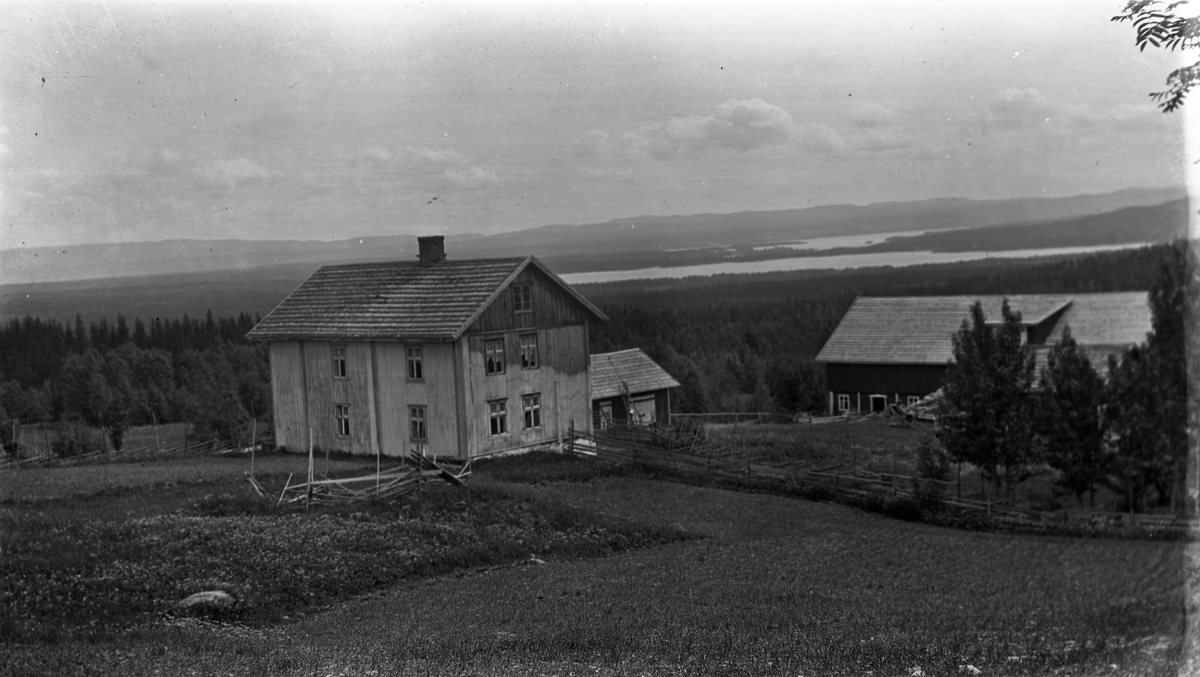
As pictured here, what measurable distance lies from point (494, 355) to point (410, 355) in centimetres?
217

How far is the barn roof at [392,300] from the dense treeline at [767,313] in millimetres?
5865

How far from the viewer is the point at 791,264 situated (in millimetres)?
33125

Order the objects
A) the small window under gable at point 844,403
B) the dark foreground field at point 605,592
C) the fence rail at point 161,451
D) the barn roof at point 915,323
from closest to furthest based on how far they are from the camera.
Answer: the dark foreground field at point 605,592
the fence rail at point 161,451
the barn roof at point 915,323
the small window under gable at point 844,403

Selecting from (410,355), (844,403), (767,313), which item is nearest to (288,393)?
(410,355)

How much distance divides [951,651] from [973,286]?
28.0 m

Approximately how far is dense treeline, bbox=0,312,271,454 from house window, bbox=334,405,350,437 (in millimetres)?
2276

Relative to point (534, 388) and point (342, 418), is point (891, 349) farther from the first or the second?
point (342, 418)

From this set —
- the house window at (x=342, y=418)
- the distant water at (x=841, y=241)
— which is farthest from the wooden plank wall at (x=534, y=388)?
the distant water at (x=841, y=241)

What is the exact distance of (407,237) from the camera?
22.8 metres

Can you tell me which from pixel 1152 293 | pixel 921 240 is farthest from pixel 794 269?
pixel 1152 293

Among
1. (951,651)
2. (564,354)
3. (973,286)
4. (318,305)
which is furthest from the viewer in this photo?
(973,286)

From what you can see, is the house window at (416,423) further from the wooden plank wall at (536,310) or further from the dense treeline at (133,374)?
the dense treeline at (133,374)

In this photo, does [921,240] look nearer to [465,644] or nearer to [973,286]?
[973,286]

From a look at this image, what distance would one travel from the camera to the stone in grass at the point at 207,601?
1398cm
